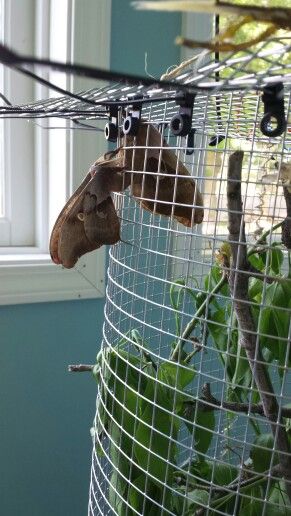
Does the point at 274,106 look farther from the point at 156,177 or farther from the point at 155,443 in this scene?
the point at 155,443

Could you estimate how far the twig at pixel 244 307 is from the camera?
0.41 m

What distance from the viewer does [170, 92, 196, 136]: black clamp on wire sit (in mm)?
394

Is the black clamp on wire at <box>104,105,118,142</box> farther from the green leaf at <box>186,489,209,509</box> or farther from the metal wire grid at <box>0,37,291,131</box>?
the green leaf at <box>186,489,209,509</box>

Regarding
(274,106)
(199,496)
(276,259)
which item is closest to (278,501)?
(199,496)

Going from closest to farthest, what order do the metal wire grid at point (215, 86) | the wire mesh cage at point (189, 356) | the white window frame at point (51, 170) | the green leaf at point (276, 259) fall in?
the metal wire grid at point (215, 86) → the wire mesh cage at point (189, 356) → the green leaf at point (276, 259) → the white window frame at point (51, 170)

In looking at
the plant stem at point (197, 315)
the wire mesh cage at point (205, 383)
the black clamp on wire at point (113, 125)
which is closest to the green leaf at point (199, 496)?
the wire mesh cage at point (205, 383)

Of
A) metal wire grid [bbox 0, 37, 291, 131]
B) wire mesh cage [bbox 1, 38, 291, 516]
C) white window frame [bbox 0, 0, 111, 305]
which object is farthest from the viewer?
white window frame [bbox 0, 0, 111, 305]

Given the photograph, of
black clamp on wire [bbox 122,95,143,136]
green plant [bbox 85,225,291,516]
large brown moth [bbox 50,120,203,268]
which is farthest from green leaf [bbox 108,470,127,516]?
black clamp on wire [bbox 122,95,143,136]

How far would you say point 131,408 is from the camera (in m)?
0.52

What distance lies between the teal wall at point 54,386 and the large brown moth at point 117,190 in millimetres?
423

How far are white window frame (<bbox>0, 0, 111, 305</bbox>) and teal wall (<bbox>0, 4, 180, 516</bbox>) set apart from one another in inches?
1.1

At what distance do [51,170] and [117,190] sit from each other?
0.49 metres

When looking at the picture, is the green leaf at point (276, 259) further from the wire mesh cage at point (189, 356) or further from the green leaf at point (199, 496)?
the green leaf at point (199, 496)

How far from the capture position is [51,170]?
957 millimetres
